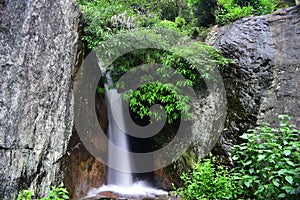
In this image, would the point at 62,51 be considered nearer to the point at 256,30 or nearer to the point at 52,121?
the point at 52,121

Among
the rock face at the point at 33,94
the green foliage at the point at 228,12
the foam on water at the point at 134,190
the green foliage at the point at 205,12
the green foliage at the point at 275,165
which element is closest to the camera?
the green foliage at the point at 275,165

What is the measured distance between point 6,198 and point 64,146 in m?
1.33

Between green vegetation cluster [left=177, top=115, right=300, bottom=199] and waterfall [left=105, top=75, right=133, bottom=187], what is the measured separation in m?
2.49

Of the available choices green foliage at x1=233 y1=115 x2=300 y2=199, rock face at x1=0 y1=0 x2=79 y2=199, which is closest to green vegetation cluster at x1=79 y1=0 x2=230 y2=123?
rock face at x1=0 y1=0 x2=79 y2=199

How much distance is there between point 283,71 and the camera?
16.8 feet

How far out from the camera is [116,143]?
6.24 metres

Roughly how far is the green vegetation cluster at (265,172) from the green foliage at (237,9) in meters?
4.49

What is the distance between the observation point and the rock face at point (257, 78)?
4.79m

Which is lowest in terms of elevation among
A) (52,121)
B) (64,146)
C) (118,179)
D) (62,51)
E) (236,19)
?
(118,179)

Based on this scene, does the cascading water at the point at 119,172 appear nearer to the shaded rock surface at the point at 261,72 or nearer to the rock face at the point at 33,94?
the rock face at the point at 33,94

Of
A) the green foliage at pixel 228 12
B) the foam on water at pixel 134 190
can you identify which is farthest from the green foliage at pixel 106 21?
the foam on water at pixel 134 190

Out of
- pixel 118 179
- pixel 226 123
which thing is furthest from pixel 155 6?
pixel 118 179

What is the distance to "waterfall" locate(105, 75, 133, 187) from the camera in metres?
5.88

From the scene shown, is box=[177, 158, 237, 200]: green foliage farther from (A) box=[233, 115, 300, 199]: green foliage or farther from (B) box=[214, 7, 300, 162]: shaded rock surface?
(B) box=[214, 7, 300, 162]: shaded rock surface
